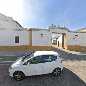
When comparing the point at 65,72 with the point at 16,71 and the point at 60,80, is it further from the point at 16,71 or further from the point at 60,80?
the point at 16,71

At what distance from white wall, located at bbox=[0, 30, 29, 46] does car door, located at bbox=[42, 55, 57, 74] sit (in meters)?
15.8

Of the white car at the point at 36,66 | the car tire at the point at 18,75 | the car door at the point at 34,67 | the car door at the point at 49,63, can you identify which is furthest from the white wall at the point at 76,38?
the car tire at the point at 18,75

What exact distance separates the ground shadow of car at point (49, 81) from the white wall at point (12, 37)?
16001 millimetres

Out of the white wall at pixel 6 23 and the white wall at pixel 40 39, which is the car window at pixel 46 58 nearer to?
the white wall at pixel 40 39

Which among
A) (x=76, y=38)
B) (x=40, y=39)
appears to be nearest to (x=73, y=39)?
(x=76, y=38)

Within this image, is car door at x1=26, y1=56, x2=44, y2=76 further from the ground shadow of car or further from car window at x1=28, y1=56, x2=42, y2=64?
the ground shadow of car

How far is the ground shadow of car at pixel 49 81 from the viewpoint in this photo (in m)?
10.0

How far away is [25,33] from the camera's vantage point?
2697 cm

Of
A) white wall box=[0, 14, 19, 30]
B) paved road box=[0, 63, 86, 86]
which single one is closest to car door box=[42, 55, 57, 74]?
paved road box=[0, 63, 86, 86]

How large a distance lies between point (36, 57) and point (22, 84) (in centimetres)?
205

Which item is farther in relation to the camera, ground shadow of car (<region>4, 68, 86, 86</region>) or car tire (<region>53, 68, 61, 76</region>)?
car tire (<region>53, 68, 61, 76</region>)

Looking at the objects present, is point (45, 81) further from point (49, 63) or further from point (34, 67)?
point (49, 63)

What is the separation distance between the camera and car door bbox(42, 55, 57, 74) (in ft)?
36.2

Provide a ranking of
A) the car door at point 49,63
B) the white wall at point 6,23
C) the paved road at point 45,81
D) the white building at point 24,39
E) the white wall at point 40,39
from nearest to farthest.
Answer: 1. the paved road at point 45,81
2. the car door at point 49,63
3. the white building at point 24,39
4. the white wall at point 40,39
5. the white wall at point 6,23
